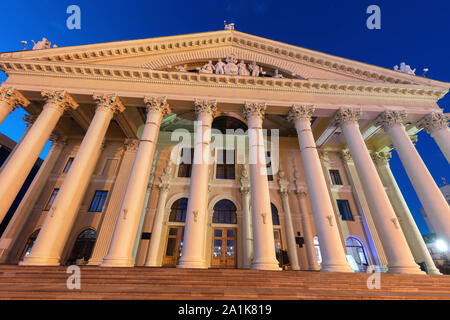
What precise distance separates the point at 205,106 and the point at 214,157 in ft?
21.0

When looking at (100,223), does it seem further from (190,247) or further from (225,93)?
(225,93)

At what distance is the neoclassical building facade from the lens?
9.61 meters

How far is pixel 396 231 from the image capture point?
371 inches

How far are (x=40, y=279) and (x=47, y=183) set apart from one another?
12.4 meters

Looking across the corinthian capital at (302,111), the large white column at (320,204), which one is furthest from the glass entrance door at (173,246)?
the corinthian capital at (302,111)

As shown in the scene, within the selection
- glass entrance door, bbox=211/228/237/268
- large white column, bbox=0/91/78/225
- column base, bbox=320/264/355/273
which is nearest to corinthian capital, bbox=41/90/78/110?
large white column, bbox=0/91/78/225

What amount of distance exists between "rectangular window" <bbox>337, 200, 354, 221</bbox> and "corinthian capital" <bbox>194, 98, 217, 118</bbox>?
13629mm

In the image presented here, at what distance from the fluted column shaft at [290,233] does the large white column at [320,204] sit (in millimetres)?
5701

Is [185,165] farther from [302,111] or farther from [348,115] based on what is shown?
[348,115]

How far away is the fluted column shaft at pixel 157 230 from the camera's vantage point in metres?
13.6

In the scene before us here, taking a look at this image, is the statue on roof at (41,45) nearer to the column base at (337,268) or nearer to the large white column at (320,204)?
the large white column at (320,204)

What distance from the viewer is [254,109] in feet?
40.8

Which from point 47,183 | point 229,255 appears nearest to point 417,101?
point 229,255

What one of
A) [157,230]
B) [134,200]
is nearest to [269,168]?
[157,230]
